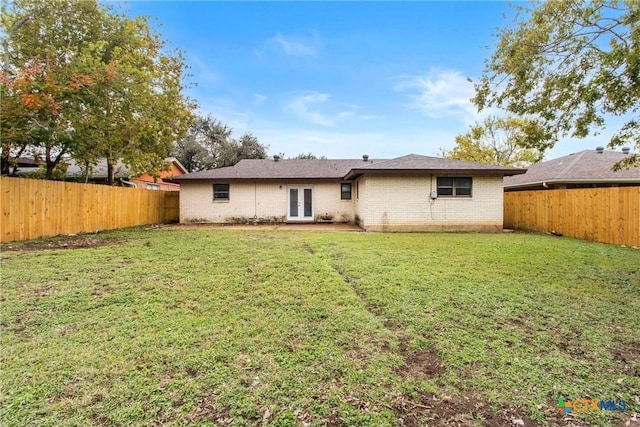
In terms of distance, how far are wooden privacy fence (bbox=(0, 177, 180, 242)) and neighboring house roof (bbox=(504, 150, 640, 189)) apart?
1944 cm

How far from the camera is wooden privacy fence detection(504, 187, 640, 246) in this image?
29.5 feet

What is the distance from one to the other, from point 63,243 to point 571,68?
12.8 meters

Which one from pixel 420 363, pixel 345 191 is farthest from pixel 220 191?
pixel 420 363

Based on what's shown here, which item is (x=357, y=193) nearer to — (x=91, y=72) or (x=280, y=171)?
(x=280, y=171)

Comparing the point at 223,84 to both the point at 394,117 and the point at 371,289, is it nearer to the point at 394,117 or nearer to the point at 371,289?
the point at 394,117

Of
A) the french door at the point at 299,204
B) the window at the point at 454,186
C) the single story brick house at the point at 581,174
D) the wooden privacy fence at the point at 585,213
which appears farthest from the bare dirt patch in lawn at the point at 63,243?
the single story brick house at the point at 581,174

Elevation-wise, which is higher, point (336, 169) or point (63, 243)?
point (336, 169)

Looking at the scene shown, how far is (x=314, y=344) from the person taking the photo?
296 cm

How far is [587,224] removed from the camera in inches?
406

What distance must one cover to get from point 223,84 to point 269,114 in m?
5.27

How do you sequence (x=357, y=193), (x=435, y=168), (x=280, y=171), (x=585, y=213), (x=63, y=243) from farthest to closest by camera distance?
1. (x=280, y=171)
2. (x=357, y=193)
3. (x=435, y=168)
4. (x=585, y=213)
5. (x=63, y=243)

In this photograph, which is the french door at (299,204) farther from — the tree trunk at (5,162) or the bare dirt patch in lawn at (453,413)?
the bare dirt patch in lawn at (453,413)

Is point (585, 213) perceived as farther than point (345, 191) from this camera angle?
No

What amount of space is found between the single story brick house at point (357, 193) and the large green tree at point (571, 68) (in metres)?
5.29
